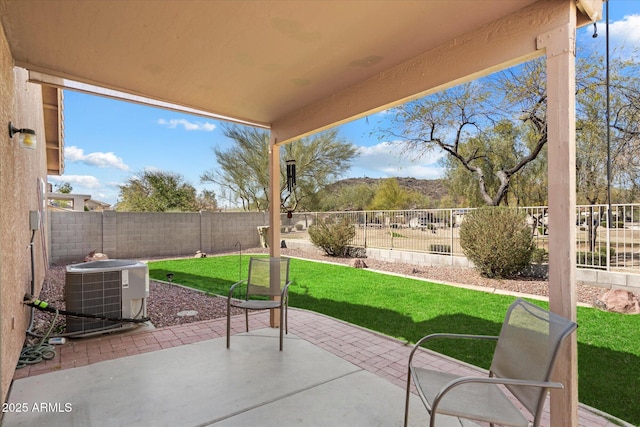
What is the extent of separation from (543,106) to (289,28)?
8.45 m

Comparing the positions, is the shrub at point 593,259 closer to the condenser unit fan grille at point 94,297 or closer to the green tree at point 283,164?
the condenser unit fan grille at point 94,297

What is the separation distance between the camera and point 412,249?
9078 mm

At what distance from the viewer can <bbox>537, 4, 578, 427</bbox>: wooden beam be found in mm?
1680


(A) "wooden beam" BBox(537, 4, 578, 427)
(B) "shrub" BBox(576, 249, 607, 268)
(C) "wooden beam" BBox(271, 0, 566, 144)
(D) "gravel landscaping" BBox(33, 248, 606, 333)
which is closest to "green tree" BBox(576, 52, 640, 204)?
(B) "shrub" BBox(576, 249, 607, 268)

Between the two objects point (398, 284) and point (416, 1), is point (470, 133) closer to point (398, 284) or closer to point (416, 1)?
point (398, 284)

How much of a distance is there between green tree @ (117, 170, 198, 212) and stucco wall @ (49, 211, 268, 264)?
829 centimetres

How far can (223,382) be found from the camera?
2.75 m

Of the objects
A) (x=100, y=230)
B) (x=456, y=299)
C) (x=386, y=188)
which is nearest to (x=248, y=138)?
(x=100, y=230)

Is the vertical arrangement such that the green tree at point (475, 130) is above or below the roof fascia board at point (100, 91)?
above

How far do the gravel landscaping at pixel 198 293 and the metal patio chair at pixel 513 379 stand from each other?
11.8 feet

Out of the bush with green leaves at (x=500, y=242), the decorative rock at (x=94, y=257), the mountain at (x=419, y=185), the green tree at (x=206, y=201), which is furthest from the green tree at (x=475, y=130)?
the mountain at (x=419, y=185)

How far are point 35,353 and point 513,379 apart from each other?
4.07 m

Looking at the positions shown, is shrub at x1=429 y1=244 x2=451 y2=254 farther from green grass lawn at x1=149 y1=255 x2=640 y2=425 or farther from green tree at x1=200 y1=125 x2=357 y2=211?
green tree at x1=200 y1=125 x2=357 y2=211

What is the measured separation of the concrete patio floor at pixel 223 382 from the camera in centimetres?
226
